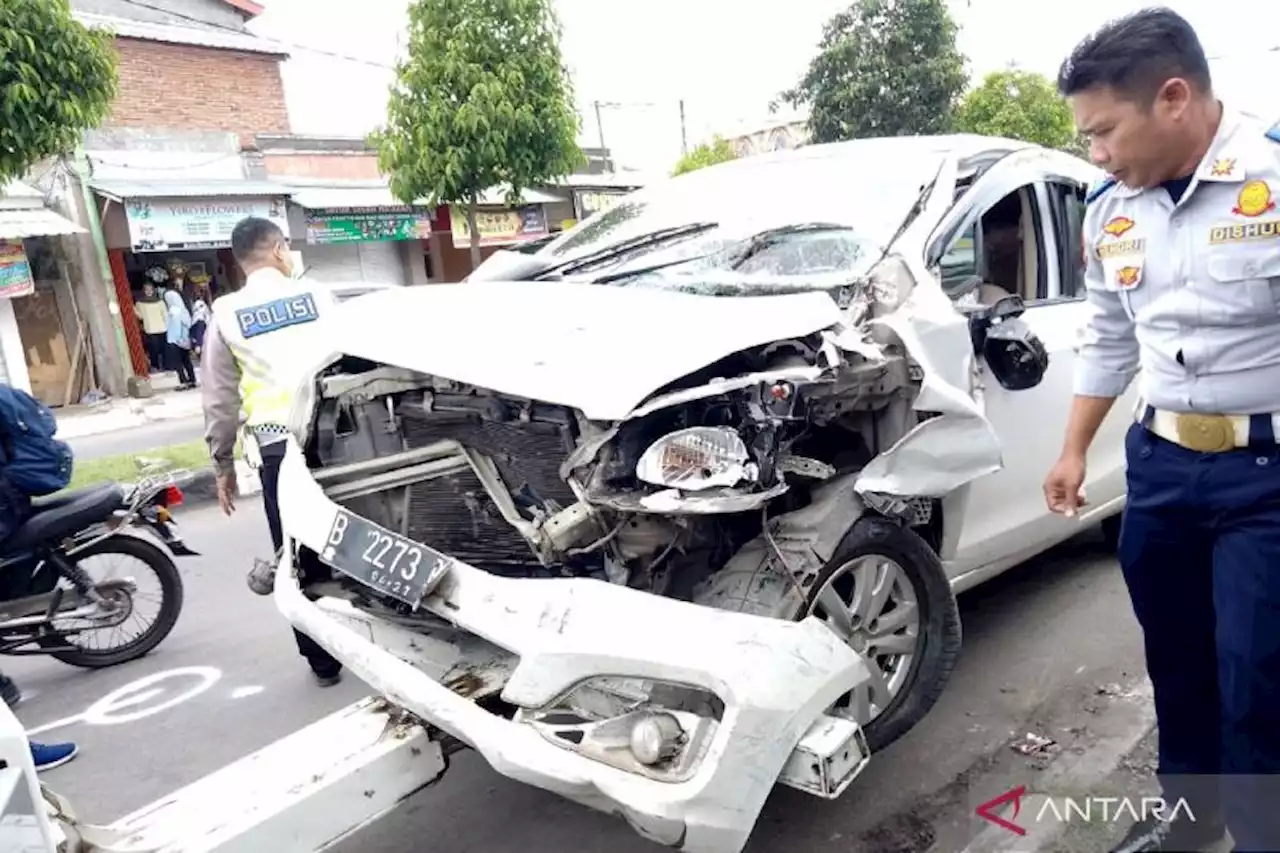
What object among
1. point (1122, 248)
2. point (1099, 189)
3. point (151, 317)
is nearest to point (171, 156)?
point (151, 317)

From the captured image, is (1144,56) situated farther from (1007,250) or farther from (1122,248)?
(1007,250)

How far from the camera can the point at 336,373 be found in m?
3.12

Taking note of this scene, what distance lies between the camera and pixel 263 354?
3861mm

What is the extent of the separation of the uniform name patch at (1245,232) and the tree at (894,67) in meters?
16.5

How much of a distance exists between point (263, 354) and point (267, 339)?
0.06 m

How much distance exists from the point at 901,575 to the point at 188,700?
2.80 m

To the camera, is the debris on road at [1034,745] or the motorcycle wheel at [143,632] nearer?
the debris on road at [1034,745]

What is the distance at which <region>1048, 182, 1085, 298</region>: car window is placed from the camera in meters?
3.95

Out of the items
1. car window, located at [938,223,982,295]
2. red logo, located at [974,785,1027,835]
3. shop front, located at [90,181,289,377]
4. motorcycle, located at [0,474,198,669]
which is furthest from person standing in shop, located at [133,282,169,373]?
red logo, located at [974,785,1027,835]

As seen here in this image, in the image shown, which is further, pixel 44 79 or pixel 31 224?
pixel 31 224

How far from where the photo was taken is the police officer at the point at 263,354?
3.87m

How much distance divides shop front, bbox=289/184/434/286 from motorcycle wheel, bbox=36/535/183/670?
1284 centimetres

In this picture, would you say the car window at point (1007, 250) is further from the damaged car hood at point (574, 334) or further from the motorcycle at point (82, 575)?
the motorcycle at point (82, 575)

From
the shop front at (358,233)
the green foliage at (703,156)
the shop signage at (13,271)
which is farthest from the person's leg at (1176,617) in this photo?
the green foliage at (703,156)
